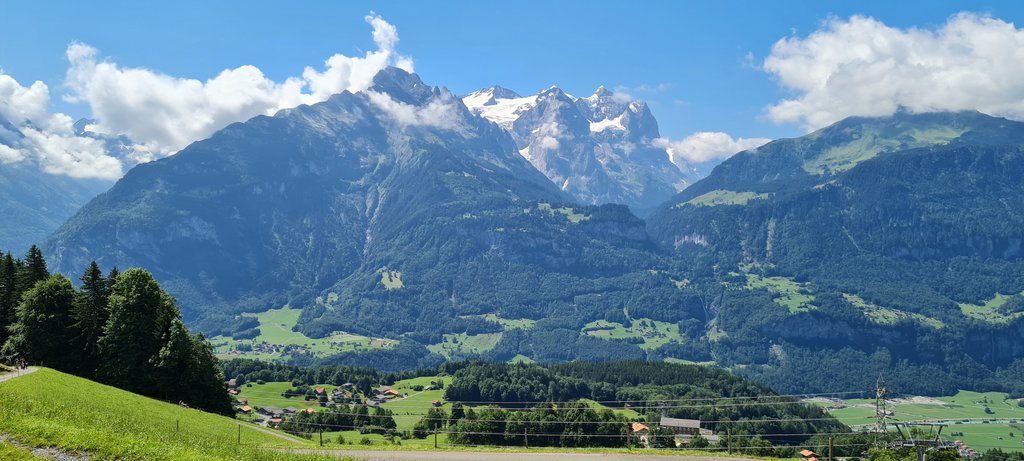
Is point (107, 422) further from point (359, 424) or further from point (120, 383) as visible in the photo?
point (359, 424)

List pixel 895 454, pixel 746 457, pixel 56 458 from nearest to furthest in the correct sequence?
pixel 56 458 → pixel 746 457 → pixel 895 454

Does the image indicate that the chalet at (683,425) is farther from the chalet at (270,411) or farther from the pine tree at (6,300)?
the pine tree at (6,300)

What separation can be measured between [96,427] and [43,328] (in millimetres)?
48160

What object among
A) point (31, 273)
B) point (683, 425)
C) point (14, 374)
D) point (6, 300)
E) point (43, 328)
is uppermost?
point (31, 273)

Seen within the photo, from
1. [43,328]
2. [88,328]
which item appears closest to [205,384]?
[88,328]

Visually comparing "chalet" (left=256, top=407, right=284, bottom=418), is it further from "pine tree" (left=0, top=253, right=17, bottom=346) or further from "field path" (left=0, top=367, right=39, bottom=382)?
"field path" (left=0, top=367, right=39, bottom=382)

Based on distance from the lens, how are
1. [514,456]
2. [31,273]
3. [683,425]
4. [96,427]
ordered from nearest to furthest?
1. [96,427]
2. [514,456]
3. [31,273]
4. [683,425]

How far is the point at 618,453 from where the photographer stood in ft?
168

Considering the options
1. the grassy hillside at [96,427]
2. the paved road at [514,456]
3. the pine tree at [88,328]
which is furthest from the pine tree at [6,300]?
the paved road at [514,456]

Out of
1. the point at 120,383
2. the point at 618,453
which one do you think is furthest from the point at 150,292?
the point at 618,453

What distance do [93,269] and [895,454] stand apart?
80.1 metres

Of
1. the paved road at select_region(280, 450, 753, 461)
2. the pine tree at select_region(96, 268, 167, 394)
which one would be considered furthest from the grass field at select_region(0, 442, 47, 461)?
the pine tree at select_region(96, 268, 167, 394)

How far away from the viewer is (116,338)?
70.0 meters

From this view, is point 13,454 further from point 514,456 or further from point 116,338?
point 116,338
